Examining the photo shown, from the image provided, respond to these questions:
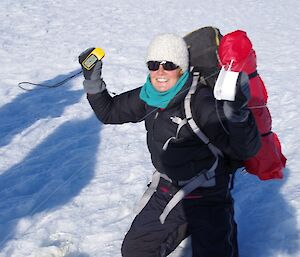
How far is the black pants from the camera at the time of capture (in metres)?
3.24

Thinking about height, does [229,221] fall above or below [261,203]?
above

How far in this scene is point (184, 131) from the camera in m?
3.16

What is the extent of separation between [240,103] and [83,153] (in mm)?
3596

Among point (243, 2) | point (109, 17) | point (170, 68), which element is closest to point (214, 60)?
point (170, 68)

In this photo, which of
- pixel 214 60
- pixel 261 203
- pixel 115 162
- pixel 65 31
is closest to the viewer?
pixel 214 60

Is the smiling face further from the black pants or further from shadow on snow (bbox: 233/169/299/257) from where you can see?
shadow on snow (bbox: 233/169/299/257)

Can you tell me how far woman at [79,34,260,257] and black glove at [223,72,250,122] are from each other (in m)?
0.25

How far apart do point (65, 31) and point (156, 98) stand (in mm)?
9506

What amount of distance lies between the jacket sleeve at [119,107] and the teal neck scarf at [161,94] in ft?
0.93

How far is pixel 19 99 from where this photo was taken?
767cm

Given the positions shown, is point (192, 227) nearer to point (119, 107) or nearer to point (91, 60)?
point (119, 107)

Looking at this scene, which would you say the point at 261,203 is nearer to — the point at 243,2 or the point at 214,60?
the point at 214,60

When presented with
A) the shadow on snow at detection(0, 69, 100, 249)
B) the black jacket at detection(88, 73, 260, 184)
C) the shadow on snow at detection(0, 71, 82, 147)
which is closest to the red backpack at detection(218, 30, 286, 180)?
the black jacket at detection(88, 73, 260, 184)

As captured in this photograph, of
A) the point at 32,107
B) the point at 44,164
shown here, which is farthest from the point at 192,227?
the point at 32,107
